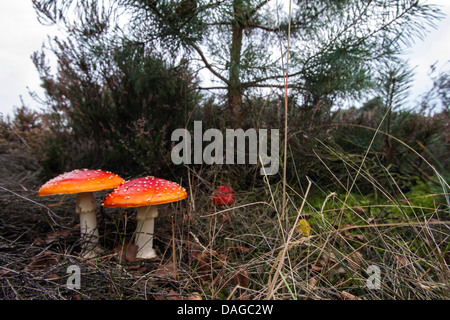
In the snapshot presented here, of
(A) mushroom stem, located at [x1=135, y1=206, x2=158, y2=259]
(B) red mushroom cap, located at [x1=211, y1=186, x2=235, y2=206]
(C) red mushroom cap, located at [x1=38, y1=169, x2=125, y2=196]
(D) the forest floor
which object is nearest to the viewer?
(D) the forest floor

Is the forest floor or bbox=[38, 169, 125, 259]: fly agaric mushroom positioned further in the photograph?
bbox=[38, 169, 125, 259]: fly agaric mushroom

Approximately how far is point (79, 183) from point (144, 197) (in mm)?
280

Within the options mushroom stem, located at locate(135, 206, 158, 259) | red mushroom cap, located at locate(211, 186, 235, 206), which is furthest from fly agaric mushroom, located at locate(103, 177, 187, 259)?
red mushroom cap, located at locate(211, 186, 235, 206)

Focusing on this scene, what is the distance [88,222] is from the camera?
125 centimetres

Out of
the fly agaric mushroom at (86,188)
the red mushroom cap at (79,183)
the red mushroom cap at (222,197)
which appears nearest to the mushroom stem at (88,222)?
the fly agaric mushroom at (86,188)

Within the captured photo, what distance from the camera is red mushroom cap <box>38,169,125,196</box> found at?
1033 mm

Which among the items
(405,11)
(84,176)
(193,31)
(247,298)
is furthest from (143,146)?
(405,11)

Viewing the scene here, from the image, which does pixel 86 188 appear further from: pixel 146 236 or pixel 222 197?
pixel 222 197

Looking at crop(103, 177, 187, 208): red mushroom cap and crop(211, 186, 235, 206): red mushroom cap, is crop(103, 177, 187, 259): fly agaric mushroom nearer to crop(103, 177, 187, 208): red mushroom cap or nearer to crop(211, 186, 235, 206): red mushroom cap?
crop(103, 177, 187, 208): red mushroom cap

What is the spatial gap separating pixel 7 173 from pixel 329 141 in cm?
276

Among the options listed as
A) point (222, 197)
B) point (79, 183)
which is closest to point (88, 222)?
point (79, 183)

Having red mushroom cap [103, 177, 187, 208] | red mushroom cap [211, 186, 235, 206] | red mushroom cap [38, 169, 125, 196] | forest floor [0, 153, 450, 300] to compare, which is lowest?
forest floor [0, 153, 450, 300]

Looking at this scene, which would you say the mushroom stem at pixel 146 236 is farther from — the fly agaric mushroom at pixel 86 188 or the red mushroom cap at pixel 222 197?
the red mushroom cap at pixel 222 197

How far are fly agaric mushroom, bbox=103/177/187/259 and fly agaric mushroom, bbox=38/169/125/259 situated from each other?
0.07 meters
